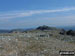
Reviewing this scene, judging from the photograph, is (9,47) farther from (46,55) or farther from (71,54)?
(71,54)

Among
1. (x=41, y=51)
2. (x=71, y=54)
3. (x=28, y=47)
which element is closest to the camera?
(x=71, y=54)

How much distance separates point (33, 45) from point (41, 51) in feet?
6.84

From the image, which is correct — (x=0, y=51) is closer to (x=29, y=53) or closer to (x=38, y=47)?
(x=29, y=53)

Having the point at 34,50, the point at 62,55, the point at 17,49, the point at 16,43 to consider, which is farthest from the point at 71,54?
the point at 16,43

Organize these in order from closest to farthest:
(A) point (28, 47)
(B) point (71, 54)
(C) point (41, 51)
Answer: (B) point (71, 54), (C) point (41, 51), (A) point (28, 47)

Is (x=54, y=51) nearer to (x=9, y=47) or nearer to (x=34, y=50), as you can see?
(x=34, y=50)

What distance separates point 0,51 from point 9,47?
1.46m

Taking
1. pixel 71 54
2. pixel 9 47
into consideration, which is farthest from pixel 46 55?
pixel 9 47

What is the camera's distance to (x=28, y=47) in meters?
19.8

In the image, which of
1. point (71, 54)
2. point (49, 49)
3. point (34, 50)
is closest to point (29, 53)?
point (34, 50)

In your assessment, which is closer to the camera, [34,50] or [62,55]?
[62,55]

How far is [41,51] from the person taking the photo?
18.6 m

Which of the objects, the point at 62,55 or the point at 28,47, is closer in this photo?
the point at 62,55

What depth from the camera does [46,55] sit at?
17.6 m
